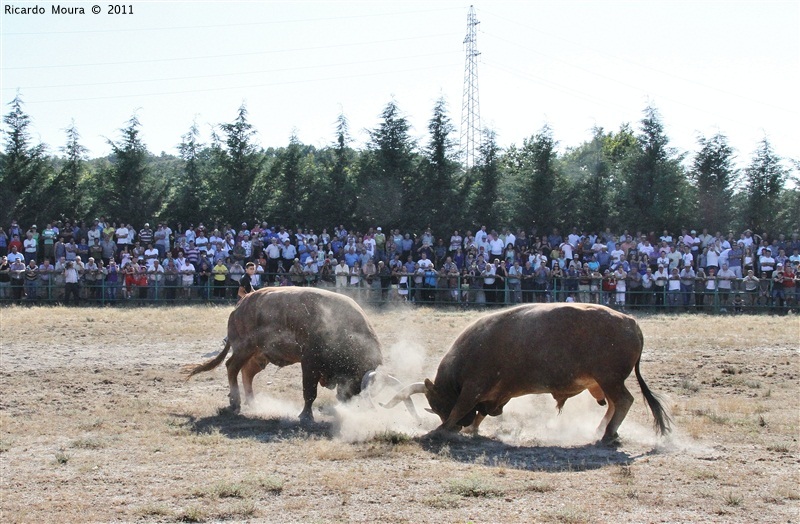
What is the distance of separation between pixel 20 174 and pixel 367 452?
27.3 m

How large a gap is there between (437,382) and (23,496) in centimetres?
498

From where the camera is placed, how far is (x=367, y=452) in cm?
947

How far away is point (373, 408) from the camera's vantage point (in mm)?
11133

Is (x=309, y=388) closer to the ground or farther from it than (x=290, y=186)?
closer to the ground

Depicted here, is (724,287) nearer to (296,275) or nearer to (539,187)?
(539,187)

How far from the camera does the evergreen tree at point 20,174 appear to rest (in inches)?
1246

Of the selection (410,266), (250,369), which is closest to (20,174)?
(410,266)

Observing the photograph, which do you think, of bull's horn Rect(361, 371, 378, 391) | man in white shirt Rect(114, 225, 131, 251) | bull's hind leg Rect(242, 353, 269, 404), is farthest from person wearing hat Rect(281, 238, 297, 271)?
bull's horn Rect(361, 371, 378, 391)

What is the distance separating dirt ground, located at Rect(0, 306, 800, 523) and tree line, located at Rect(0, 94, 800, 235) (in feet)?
54.9

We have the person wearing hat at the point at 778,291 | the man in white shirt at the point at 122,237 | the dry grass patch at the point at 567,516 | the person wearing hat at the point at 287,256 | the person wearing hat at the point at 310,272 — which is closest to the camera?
the dry grass patch at the point at 567,516

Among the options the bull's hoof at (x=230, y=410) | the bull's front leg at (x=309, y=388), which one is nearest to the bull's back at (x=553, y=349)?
the bull's front leg at (x=309, y=388)

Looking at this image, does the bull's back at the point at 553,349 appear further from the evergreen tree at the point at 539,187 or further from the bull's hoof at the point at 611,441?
the evergreen tree at the point at 539,187

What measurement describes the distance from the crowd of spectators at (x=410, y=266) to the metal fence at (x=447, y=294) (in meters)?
0.04

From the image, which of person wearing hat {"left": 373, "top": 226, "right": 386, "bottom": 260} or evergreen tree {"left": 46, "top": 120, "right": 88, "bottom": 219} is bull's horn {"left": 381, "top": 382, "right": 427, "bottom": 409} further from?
evergreen tree {"left": 46, "top": 120, "right": 88, "bottom": 219}
